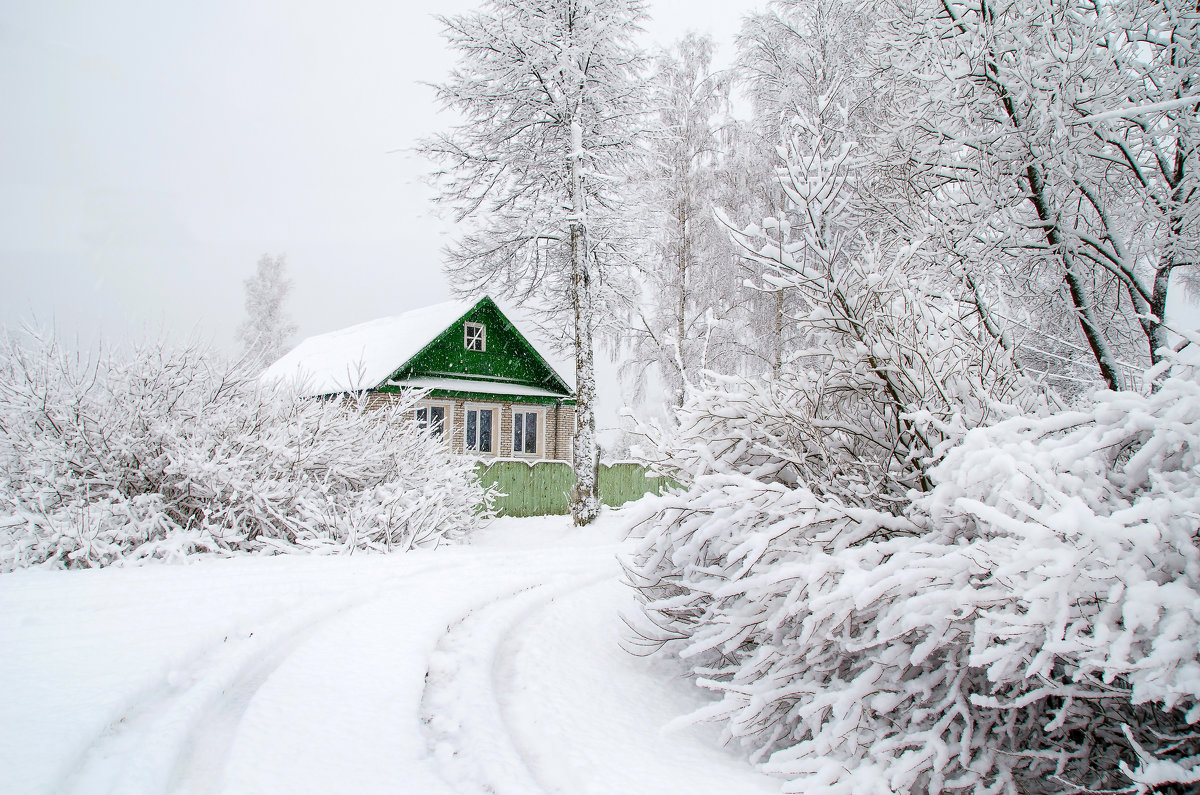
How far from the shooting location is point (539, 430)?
2019 cm

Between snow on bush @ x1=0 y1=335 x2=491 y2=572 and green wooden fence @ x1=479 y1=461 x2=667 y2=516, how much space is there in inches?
174

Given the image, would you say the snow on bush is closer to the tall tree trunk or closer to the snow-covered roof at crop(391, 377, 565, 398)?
the tall tree trunk

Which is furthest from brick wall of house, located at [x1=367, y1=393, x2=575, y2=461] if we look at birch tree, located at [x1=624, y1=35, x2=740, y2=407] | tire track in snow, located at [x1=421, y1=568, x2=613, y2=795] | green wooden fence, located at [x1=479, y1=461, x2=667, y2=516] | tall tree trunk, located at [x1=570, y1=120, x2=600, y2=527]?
tire track in snow, located at [x1=421, y1=568, x2=613, y2=795]

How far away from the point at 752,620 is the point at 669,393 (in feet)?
52.8

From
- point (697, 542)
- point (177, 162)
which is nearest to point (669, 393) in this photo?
point (697, 542)

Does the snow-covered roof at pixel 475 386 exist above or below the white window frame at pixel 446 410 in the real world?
above

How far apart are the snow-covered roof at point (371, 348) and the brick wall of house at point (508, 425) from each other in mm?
1093

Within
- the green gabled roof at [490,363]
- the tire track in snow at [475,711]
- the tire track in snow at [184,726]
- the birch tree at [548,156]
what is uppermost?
the birch tree at [548,156]

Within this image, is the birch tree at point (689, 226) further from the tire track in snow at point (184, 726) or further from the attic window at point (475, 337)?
the tire track in snow at point (184, 726)

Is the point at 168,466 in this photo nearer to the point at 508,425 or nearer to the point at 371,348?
the point at 508,425

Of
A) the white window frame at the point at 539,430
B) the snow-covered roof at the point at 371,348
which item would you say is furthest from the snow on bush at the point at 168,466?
the white window frame at the point at 539,430

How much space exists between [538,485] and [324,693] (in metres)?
10.8

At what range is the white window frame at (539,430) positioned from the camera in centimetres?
1936

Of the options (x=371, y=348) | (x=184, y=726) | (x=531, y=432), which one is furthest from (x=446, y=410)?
(x=184, y=726)
